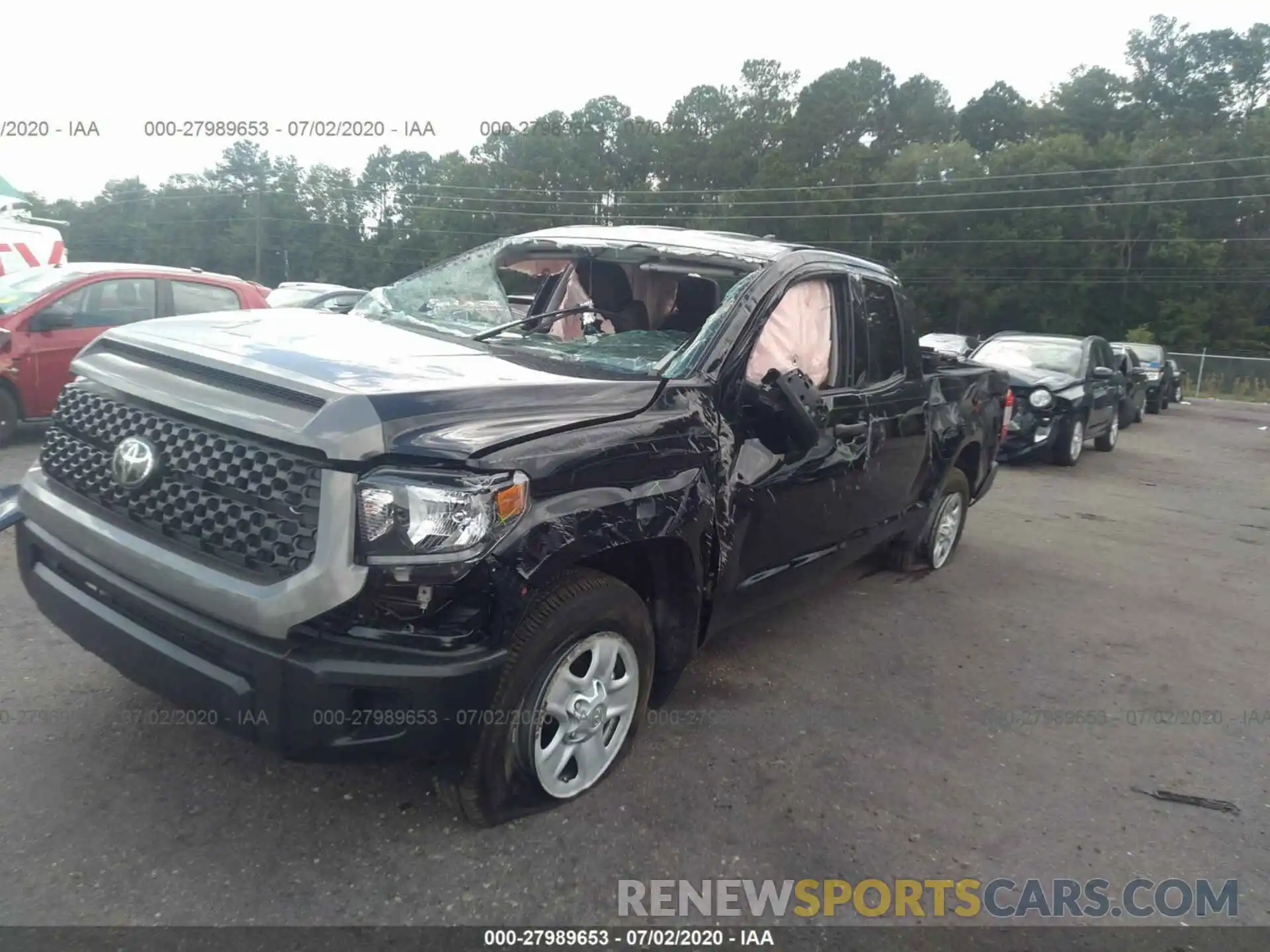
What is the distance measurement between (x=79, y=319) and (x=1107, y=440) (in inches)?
509

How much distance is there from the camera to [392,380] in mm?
2723

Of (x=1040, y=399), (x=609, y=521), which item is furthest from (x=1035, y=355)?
(x=609, y=521)

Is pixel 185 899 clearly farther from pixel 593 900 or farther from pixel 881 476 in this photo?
pixel 881 476

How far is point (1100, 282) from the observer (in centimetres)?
5138

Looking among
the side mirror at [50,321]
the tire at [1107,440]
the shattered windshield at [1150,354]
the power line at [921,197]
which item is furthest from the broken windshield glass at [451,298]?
the power line at [921,197]

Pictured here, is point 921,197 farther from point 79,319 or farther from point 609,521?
point 609,521

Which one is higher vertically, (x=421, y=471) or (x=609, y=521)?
(x=421, y=471)

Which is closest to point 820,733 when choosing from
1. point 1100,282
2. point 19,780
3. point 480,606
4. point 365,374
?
point 480,606

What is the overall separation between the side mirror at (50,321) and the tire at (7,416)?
56cm

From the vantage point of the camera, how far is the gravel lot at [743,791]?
2.69 metres

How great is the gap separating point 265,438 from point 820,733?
2476 millimetres

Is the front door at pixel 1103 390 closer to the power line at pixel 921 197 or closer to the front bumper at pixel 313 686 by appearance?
the front bumper at pixel 313 686

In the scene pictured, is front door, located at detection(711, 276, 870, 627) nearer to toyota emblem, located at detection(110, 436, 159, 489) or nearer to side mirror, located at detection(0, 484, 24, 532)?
toyota emblem, located at detection(110, 436, 159, 489)

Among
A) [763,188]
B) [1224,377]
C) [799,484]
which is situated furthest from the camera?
[763,188]
